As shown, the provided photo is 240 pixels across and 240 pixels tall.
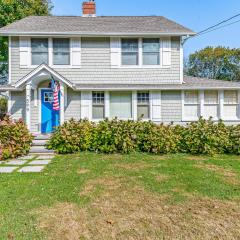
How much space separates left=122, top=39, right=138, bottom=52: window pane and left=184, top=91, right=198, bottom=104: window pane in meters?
3.31

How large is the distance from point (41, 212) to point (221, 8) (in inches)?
701

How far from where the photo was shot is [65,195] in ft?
15.8

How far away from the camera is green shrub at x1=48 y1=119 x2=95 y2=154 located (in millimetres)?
9039

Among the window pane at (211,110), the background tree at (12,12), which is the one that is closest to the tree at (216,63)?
the background tree at (12,12)

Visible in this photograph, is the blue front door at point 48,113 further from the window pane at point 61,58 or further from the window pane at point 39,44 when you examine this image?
the window pane at point 39,44

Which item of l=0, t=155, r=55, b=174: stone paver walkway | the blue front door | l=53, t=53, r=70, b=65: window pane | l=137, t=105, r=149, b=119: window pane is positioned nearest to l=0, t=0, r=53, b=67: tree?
l=53, t=53, r=70, b=65: window pane

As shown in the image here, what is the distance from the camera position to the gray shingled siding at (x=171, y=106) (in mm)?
12648

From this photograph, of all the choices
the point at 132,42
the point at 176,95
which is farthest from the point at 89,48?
the point at 176,95

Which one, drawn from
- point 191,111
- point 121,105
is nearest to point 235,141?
point 191,111

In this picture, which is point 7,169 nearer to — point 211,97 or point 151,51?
point 151,51

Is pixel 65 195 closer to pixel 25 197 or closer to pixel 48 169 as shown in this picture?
Result: pixel 25 197

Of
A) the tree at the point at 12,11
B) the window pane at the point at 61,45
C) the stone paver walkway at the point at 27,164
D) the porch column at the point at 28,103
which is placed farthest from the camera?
the tree at the point at 12,11

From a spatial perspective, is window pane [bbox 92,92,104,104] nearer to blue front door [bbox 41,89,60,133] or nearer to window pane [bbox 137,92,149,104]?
window pane [bbox 137,92,149,104]

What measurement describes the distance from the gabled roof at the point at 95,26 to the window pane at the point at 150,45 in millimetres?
480
